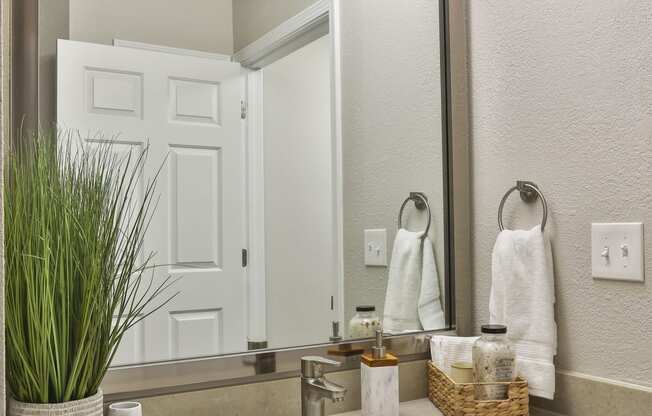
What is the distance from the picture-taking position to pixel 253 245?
1249mm

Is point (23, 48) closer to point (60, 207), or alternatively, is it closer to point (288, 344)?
point (60, 207)

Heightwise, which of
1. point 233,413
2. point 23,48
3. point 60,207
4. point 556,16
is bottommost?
point 233,413

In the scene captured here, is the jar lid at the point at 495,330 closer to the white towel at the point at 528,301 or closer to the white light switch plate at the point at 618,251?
the white towel at the point at 528,301

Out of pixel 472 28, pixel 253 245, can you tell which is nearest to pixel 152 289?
pixel 253 245

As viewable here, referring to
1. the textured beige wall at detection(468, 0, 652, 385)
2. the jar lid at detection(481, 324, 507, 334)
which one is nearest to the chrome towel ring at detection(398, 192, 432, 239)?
the textured beige wall at detection(468, 0, 652, 385)

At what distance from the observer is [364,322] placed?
140 centimetres

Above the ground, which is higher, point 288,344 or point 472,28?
point 472,28

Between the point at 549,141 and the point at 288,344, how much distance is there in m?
0.68

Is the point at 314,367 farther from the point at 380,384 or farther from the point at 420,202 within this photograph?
the point at 420,202

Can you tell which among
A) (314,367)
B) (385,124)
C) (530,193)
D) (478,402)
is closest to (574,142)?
(530,193)

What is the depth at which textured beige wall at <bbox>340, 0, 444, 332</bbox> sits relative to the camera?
4.68 ft

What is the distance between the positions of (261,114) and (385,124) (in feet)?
1.14

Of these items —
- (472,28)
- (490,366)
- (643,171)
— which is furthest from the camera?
(472,28)

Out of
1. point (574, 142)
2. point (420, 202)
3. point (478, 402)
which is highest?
point (574, 142)
